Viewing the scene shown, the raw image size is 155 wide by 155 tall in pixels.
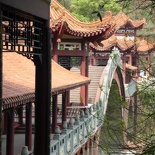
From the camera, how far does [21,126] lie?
36.6 ft

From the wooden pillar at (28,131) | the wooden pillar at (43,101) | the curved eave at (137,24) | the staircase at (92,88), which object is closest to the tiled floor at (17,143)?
the wooden pillar at (28,131)

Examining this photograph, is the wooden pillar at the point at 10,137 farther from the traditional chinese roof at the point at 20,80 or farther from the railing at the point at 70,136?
the railing at the point at 70,136

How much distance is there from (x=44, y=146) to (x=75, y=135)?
4.92m

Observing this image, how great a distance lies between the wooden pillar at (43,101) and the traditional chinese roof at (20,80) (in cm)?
43

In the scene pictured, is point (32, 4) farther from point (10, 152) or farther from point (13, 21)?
point (10, 152)

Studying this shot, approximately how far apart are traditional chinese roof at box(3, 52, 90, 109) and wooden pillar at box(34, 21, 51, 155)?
43 centimetres

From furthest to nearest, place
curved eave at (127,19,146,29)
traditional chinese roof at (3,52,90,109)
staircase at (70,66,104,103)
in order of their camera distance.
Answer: curved eave at (127,19,146,29), staircase at (70,66,104,103), traditional chinese roof at (3,52,90,109)

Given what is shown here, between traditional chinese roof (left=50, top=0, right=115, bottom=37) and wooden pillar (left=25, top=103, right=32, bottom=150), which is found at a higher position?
traditional chinese roof (left=50, top=0, right=115, bottom=37)

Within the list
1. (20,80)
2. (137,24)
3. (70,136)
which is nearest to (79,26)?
(70,136)

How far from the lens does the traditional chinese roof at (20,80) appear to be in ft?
19.7

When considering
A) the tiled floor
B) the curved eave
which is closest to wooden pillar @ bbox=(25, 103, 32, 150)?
the tiled floor

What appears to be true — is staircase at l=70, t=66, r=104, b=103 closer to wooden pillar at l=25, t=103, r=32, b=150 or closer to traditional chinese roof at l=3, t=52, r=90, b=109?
traditional chinese roof at l=3, t=52, r=90, b=109

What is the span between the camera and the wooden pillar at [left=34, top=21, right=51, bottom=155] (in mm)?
5453

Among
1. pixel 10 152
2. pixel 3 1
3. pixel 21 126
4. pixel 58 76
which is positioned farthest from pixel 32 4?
pixel 21 126
